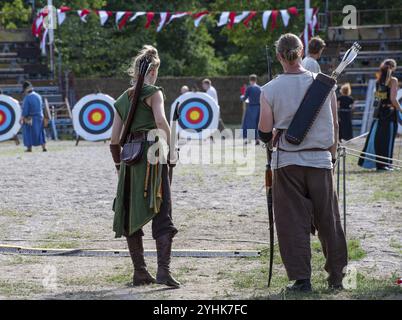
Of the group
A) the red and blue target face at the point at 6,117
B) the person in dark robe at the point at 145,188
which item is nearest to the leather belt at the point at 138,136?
the person in dark robe at the point at 145,188

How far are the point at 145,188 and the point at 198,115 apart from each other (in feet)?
66.7

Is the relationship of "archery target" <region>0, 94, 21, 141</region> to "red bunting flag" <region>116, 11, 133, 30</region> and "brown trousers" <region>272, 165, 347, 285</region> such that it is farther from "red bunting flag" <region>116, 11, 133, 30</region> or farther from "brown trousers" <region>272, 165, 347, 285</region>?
"brown trousers" <region>272, 165, 347, 285</region>

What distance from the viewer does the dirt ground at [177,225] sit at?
716 cm

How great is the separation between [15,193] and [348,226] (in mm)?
5341

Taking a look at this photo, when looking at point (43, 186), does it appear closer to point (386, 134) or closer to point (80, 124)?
point (386, 134)

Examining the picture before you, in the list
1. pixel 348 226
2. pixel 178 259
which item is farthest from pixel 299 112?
pixel 348 226

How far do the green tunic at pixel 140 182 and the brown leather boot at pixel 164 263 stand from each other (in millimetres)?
204

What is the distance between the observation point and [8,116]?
26.1 meters

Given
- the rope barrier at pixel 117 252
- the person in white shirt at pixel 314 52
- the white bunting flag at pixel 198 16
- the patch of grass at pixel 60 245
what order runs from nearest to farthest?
the rope barrier at pixel 117 252
the person in white shirt at pixel 314 52
the patch of grass at pixel 60 245
the white bunting flag at pixel 198 16

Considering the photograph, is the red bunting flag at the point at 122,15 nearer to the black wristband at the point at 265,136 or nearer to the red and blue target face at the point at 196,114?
the red and blue target face at the point at 196,114

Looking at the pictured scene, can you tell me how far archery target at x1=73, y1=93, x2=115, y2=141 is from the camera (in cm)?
2617

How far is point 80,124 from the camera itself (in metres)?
26.3

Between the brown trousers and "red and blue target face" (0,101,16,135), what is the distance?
20.1 m

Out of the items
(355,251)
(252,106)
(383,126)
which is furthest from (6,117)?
(355,251)
